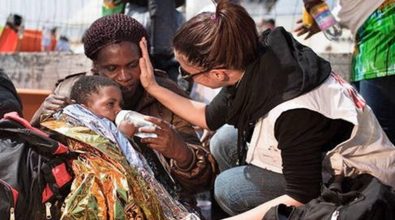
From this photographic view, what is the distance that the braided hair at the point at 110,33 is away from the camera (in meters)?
3.13

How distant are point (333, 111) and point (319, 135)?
0.35 feet

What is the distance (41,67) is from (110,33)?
421 cm

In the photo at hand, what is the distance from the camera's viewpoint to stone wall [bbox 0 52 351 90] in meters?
6.56

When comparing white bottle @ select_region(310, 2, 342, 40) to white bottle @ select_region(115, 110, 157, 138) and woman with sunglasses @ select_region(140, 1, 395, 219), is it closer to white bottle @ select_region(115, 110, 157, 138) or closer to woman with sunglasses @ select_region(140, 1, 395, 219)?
woman with sunglasses @ select_region(140, 1, 395, 219)

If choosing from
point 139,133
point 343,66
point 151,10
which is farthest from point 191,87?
point 139,133

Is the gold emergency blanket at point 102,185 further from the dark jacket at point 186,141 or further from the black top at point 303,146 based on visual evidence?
the black top at point 303,146

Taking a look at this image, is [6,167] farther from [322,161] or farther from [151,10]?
[151,10]

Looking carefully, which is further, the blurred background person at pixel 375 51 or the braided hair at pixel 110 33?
the braided hair at pixel 110 33

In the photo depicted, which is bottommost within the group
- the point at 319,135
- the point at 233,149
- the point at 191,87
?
the point at 191,87

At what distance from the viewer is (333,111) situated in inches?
90.7

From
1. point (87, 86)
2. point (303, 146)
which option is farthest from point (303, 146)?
point (87, 86)

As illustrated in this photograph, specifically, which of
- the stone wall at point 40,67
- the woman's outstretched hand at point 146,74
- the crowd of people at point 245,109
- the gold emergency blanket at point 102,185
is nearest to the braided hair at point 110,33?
the crowd of people at point 245,109

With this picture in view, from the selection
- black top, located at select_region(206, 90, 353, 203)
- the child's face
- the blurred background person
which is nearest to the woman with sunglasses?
black top, located at select_region(206, 90, 353, 203)

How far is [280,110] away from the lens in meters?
2.31
